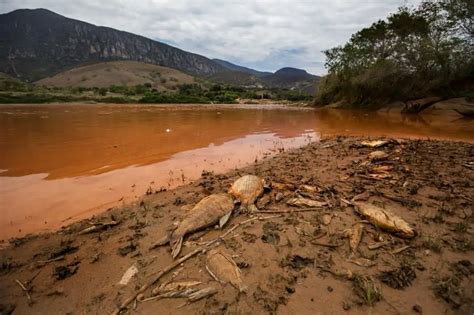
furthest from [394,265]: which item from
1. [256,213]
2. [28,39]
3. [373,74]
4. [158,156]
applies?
[28,39]

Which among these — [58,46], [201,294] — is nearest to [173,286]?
[201,294]

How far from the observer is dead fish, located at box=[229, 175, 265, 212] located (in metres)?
3.84

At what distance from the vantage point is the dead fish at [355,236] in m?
2.85

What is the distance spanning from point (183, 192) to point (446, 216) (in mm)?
3813

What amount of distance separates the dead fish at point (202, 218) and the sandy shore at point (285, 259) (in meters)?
0.09

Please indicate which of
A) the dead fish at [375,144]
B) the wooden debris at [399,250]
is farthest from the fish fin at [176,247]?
the dead fish at [375,144]

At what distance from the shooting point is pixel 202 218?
340 centimetres

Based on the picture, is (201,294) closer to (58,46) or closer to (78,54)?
(78,54)

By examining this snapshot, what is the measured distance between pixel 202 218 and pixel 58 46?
150 meters

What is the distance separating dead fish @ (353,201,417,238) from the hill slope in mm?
77673

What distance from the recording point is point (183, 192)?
4.79m

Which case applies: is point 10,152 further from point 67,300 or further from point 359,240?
point 359,240

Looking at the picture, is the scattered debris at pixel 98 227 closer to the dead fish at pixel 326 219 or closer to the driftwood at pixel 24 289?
the driftwood at pixel 24 289

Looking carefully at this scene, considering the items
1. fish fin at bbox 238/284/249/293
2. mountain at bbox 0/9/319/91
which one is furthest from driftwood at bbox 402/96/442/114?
mountain at bbox 0/9/319/91
